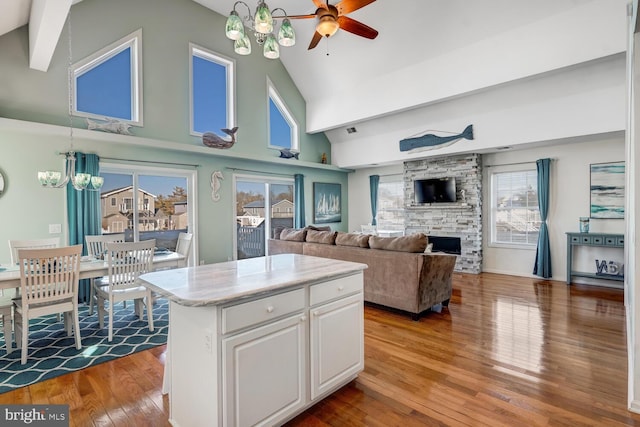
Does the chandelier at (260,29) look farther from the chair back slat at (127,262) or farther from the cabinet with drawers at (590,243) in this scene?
the cabinet with drawers at (590,243)

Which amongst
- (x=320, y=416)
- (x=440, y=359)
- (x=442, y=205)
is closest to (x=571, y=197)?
(x=442, y=205)

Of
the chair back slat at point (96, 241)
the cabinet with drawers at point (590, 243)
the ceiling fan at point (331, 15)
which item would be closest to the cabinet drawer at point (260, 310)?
the ceiling fan at point (331, 15)

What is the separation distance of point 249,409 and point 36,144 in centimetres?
502

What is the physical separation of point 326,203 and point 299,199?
1097 millimetres

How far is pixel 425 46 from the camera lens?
18.5ft

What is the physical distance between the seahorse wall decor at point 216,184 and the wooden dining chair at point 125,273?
9.45ft

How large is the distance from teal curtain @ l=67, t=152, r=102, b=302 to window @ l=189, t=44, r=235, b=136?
1.91 meters

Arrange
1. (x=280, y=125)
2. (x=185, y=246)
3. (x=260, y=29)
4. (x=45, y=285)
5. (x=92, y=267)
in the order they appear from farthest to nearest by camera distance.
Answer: (x=280, y=125) < (x=185, y=246) < (x=92, y=267) < (x=45, y=285) < (x=260, y=29)

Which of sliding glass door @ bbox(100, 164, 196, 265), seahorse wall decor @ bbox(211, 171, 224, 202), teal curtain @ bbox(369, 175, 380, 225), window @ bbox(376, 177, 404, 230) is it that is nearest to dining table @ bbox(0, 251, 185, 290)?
sliding glass door @ bbox(100, 164, 196, 265)

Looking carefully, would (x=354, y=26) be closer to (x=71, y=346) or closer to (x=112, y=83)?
(x=112, y=83)

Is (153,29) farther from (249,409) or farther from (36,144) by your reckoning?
(249,409)

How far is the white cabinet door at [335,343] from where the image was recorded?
2.10 metres

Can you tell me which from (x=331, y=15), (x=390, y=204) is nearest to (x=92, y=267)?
(x=331, y=15)

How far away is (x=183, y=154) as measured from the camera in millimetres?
5930
